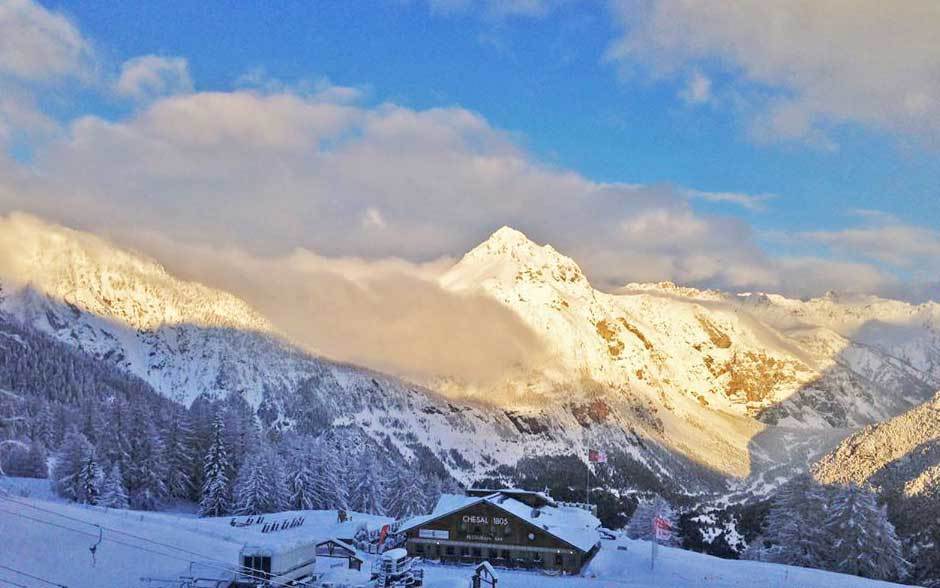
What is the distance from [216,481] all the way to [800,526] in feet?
223

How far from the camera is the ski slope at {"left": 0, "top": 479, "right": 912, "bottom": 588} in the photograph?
5728cm

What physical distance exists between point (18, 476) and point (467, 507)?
209ft

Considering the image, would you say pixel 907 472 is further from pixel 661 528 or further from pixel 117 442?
pixel 117 442

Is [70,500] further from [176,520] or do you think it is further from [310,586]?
[310,586]

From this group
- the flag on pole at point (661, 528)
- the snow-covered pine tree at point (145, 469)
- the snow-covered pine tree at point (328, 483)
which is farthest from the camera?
the snow-covered pine tree at point (328, 483)

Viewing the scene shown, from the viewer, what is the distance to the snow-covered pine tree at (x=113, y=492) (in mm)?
87312

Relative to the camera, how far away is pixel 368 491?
112125mm

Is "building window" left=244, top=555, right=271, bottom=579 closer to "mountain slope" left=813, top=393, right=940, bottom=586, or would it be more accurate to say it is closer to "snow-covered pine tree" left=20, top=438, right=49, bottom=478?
"mountain slope" left=813, top=393, right=940, bottom=586

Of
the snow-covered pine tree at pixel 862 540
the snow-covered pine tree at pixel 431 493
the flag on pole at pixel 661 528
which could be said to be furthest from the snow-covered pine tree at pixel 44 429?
the snow-covered pine tree at pixel 862 540

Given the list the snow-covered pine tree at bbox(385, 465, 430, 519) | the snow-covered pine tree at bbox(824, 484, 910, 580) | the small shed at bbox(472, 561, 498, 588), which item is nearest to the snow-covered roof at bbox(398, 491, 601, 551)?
the small shed at bbox(472, 561, 498, 588)

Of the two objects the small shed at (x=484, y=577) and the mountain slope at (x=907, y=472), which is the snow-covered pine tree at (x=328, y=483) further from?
the mountain slope at (x=907, y=472)

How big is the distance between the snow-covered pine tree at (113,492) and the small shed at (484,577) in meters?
47.3

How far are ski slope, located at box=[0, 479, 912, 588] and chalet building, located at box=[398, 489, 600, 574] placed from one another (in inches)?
103

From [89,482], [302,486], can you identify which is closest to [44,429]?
[89,482]
